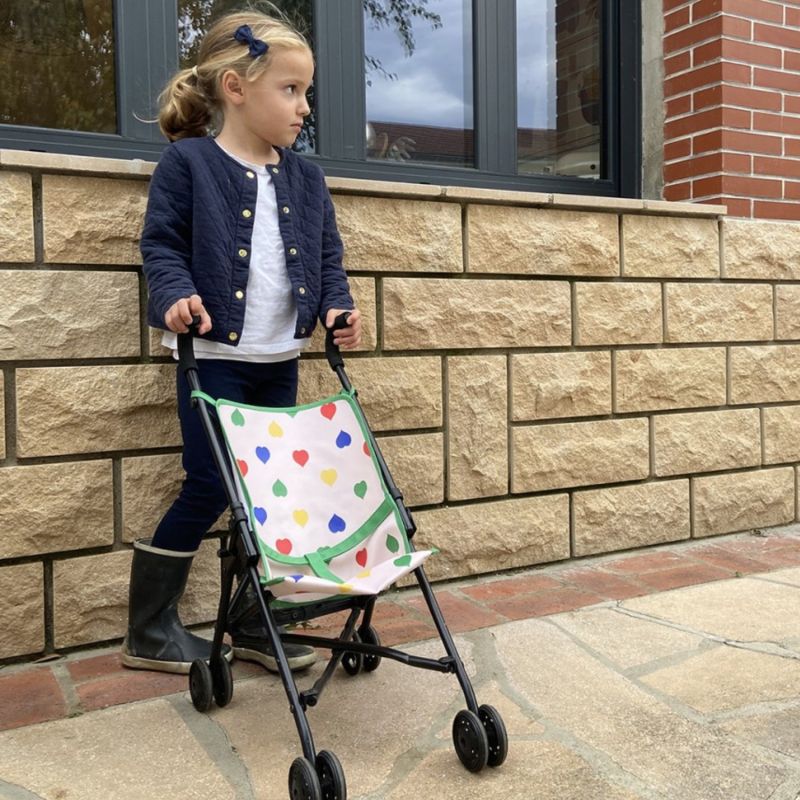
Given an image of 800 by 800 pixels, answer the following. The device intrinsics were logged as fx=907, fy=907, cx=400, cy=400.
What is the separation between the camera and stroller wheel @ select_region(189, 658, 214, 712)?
2.28 meters

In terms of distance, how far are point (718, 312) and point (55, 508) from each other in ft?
9.25

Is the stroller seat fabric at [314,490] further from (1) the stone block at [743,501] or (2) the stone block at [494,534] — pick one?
(1) the stone block at [743,501]

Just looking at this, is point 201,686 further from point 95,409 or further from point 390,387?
point 390,387

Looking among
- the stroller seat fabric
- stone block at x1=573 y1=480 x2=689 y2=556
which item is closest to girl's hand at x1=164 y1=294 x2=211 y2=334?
the stroller seat fabric

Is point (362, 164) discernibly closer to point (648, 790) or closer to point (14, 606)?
point (14, 606)

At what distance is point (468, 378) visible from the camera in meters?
3.41

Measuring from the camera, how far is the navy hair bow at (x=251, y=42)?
2.36 metres

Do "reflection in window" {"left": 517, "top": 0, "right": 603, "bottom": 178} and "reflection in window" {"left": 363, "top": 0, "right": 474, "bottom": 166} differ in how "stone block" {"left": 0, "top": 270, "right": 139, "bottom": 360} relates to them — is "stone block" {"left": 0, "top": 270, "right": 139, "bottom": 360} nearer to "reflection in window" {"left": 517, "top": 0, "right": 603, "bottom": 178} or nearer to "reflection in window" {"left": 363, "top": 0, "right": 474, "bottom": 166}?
"reflection in window" {"left": 363, "top": 0, "right": 474, "bottom": 166}

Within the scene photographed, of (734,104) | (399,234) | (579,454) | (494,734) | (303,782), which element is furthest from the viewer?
(734,104)

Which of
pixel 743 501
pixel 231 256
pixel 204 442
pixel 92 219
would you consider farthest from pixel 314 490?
pixel 743 501

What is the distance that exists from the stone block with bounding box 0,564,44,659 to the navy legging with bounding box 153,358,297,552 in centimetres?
43

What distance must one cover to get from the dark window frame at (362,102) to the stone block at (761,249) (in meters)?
0.53

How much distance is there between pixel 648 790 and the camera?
1.91 meters

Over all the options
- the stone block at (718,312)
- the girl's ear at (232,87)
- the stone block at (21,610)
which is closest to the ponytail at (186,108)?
the girl's ear at (232,87)
